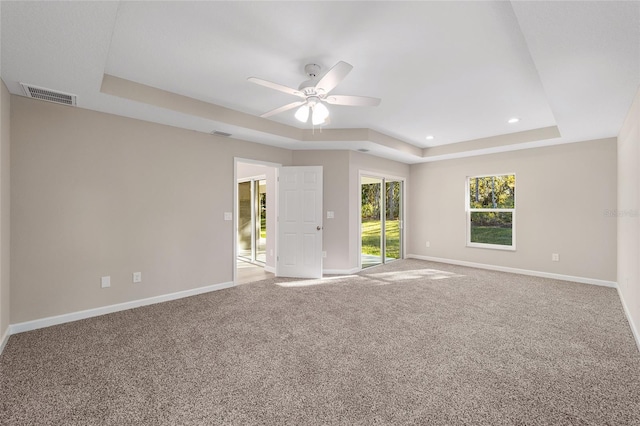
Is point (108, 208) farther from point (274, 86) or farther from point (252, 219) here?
point (252, 219)

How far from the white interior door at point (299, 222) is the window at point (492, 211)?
3.42 m

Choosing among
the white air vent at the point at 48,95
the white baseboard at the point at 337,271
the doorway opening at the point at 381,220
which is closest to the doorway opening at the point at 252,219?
the white baseboard at the point at 337,271

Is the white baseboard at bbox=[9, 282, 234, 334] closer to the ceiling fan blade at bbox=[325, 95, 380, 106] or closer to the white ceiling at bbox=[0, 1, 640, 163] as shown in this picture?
the white ceiling at bbox=[0, 1, 640, 163]

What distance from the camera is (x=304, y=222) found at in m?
5.14

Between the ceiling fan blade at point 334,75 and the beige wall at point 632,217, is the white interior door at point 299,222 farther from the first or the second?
the beige wall at point 632,217

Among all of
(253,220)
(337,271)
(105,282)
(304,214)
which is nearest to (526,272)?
(337,271)

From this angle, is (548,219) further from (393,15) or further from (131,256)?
(131,256)

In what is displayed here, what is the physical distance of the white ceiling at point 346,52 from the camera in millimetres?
1803

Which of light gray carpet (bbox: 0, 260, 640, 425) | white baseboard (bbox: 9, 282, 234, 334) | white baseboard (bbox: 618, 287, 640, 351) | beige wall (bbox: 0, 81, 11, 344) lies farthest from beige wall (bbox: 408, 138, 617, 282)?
beige wall (bbox: 0, 81, 11, 344)

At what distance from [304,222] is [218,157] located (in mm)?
1819

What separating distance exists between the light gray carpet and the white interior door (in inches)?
55.5

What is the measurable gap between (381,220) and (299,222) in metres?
2.15

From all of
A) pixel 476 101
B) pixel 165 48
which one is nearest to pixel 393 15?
pixel 165 48

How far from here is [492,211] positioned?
19.0 ft
